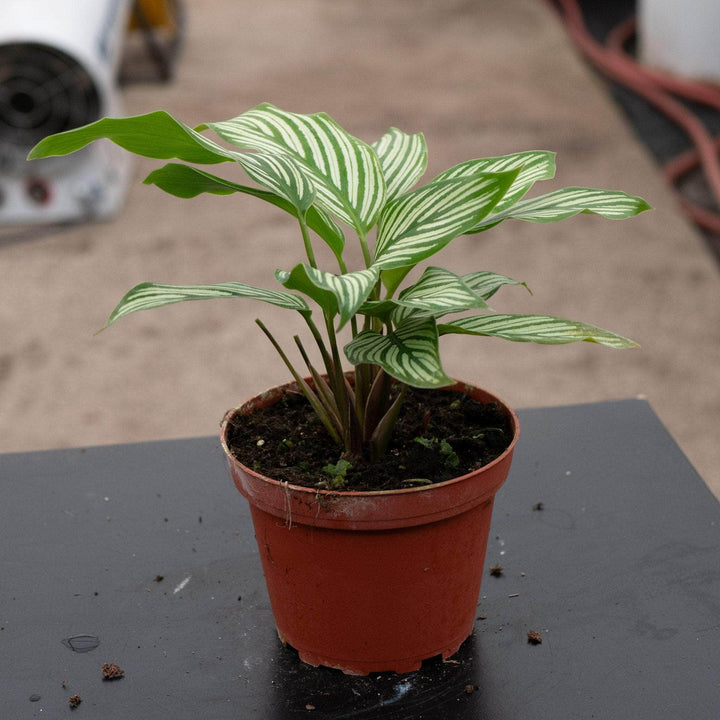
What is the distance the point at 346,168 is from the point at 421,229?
0.09 meters

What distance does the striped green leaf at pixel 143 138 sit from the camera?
57 cm

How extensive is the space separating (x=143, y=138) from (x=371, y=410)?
0.24 meters

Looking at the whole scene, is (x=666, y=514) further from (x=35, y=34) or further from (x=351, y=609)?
(x=35, y=34)

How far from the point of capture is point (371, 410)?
674 millimetres

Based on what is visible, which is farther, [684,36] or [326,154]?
[684,36]

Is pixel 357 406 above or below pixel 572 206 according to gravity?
below

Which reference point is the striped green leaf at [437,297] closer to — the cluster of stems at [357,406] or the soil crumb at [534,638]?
the cluster of stems at [357,406]

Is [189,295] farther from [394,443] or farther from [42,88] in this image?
[42,88]

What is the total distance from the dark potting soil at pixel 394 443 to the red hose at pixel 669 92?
2014mm

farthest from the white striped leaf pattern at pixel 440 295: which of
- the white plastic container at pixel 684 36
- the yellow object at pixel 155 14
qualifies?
the yellow object at pixel 155 14

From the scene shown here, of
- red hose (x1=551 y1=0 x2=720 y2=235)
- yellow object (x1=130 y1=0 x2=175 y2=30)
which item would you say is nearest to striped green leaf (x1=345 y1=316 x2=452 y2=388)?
red hose (x1=551 y1=0 x2=720 y2=235)

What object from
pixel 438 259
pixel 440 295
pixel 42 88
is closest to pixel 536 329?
pixel 440 295

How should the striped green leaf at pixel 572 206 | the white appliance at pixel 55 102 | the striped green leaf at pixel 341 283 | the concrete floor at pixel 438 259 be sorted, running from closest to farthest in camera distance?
the striped green leaf at pixel 341 283 → the striped green leaf at pixel 572 206 → the concrete floor at pixel 438 259 → the white appliance at pixel 55 102

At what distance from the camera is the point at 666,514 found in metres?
0.82
